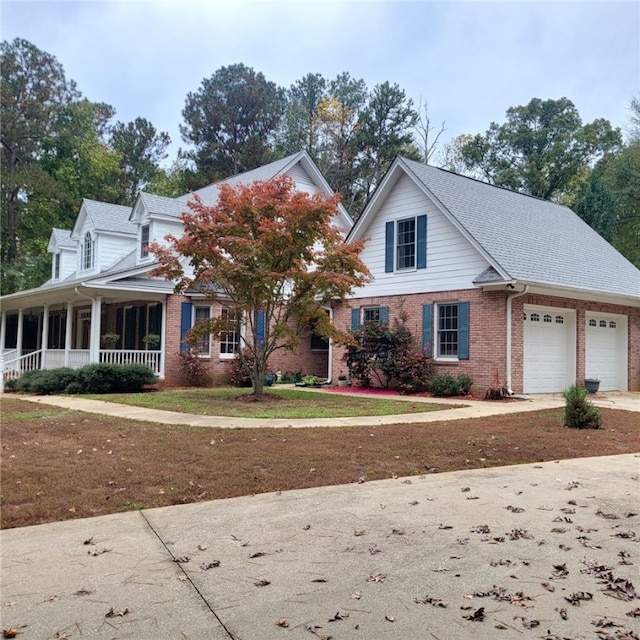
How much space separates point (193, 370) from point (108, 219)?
8.64 metres

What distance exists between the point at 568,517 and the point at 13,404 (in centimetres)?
1206

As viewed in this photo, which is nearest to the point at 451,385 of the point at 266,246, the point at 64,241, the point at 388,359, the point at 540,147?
the point at 388,359

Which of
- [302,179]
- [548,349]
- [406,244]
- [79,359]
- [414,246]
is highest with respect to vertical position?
[302,179]

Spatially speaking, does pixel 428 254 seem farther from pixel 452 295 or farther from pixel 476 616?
pixel 476 616

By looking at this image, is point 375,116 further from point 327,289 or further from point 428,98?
point 327,289

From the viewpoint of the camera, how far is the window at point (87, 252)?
2278cm

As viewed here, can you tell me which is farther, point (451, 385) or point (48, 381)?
point (48, 381)

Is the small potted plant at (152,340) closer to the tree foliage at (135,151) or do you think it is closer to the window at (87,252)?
the window at (87,252)

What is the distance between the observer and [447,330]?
15.9m

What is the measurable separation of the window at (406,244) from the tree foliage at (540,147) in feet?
70.7

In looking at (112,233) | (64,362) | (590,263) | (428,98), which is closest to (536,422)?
(590,263)

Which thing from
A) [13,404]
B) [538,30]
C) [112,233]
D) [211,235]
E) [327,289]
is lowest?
[13,404]

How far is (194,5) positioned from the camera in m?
8.23

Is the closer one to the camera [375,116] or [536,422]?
[536,422]
